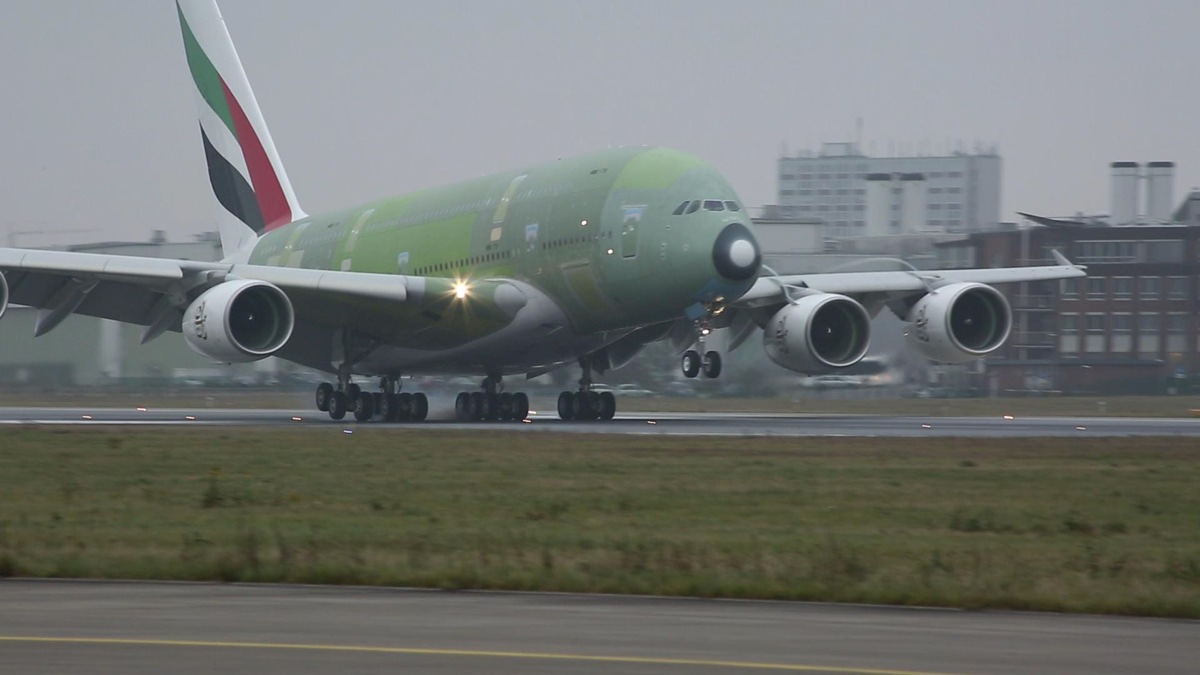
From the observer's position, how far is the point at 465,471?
71.7 feet

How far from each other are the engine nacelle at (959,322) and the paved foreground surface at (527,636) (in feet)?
84.6

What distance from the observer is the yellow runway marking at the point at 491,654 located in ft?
27.8

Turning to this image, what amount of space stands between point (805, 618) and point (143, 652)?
389 cm

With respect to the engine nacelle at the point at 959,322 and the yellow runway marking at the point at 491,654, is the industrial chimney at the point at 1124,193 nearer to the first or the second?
the engine nacelle at the point at 959,322

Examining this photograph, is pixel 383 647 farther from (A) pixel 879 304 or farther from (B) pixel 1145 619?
(A) pixel 879 304

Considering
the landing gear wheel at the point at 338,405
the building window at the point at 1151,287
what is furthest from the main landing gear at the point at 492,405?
the building window at the point at 1151,287

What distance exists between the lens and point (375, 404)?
1491 inches

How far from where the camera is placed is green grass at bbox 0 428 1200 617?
40.8 feet

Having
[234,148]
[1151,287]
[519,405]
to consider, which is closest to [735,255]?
[519,405]

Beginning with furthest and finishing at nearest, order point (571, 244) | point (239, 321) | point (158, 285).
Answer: point (158, 285) < point (239, 321) < point (571, 244)

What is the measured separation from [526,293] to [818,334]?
6.10m

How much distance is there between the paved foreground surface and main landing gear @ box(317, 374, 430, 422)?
2583 cm

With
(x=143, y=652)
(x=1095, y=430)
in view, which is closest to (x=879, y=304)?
(x=1095, y=430)

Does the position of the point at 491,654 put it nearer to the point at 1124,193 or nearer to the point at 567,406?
the point at 567,406
